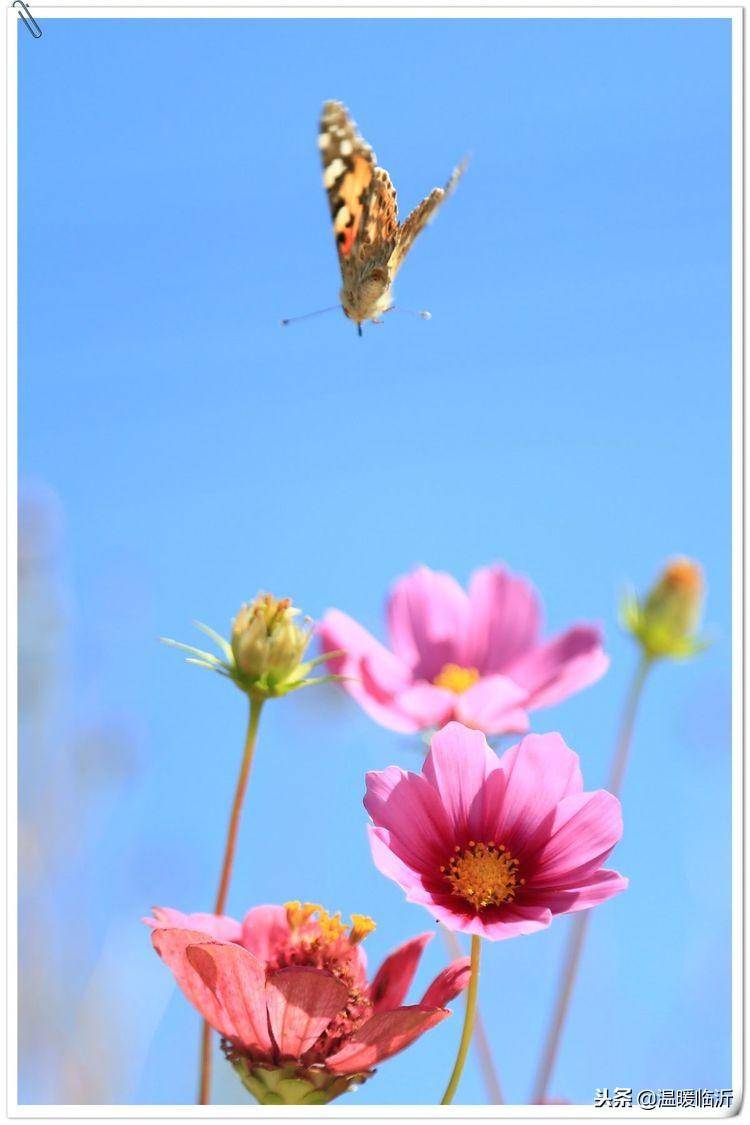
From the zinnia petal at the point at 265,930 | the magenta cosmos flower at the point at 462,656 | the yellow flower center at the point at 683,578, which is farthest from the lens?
the yellow flower center at the point at 683,578

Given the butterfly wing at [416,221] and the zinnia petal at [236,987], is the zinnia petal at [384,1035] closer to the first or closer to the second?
the zinnia petal at [236,987]

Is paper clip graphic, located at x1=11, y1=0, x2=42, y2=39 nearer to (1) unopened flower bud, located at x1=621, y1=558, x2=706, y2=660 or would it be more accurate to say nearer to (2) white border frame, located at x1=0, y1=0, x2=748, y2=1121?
(2) white border frame, located at x1=0, y1=0, x2=748, y2=1121

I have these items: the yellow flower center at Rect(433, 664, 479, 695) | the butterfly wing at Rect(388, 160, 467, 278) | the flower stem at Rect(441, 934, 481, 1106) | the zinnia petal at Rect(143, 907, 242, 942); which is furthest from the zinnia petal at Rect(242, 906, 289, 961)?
the butterfly wing at Rect(388, 160, 467, 278)

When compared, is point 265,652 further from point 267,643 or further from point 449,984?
point 449,984
